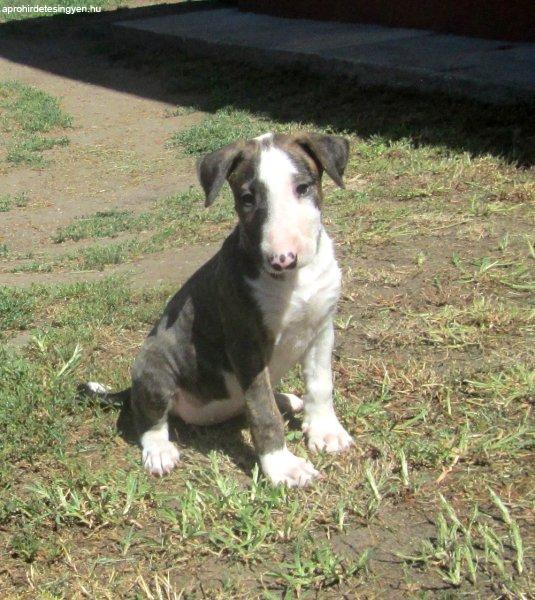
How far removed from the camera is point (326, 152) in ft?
12.8

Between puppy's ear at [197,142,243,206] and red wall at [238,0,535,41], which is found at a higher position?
puppy's ear at [197,142,243,206]

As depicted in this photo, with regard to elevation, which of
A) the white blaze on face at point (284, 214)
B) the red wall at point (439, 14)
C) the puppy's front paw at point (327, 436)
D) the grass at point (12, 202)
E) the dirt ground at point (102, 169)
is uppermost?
the white blaze on face at point (284, 214)

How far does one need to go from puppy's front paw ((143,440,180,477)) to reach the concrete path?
5713 mm

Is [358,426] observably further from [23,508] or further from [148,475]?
[23,508]

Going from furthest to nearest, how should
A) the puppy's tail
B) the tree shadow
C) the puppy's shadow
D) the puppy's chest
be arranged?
the tree shadow
the puppy's tail
the puppy's shadow
the puppy's chest

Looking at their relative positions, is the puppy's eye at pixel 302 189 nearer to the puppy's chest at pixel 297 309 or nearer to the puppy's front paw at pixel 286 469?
the puppy's chest at pixel 297 309

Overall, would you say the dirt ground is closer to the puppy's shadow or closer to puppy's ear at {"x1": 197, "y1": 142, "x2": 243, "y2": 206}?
the puppy's shadow

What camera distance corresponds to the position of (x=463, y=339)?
5.00m

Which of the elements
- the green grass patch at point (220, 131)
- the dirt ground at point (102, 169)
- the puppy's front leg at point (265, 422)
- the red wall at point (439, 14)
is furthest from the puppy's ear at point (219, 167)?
the red wall at point (439, 14)

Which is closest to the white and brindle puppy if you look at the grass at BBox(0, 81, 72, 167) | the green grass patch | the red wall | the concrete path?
the concrete path

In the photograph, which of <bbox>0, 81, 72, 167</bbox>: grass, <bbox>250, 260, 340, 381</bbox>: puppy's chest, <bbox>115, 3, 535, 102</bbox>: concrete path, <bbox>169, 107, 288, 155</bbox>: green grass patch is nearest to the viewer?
<bbox>250, 260, 340, 381</bbox>: puppy's chest

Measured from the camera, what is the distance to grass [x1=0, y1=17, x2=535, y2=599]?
11.2 feet

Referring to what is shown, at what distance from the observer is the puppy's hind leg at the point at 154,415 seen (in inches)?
165

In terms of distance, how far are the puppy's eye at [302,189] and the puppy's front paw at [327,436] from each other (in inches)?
40.5
